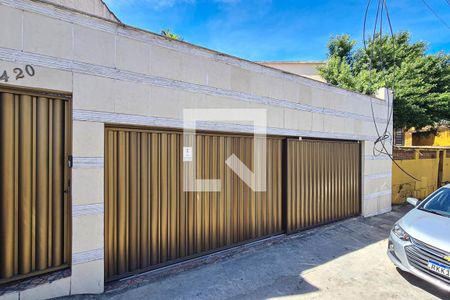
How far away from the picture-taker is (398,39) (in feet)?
38.5

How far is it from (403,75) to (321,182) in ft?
25.5

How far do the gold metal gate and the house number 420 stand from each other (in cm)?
15

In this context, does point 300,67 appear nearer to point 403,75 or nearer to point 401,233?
point 403,75

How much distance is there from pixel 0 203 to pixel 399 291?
4.80 meters

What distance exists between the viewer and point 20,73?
2.62 m

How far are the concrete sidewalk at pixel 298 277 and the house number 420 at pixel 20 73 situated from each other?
259cm

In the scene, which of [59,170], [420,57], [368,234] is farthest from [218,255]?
[420,57]

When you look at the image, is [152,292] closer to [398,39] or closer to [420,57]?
[420,57]

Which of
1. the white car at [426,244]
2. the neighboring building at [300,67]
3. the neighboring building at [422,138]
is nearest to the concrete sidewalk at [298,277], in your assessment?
the white car at [426,244]

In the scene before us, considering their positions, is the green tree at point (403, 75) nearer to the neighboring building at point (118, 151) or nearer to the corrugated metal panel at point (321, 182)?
the corrugated metal panel at point (321, 182)

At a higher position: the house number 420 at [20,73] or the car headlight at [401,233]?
the house number 420 at [20,73]

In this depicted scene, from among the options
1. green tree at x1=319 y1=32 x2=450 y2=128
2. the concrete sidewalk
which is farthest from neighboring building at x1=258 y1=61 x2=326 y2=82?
the concrete sidewalk

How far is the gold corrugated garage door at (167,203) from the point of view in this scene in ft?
11.0

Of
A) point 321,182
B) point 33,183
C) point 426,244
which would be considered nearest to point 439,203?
point 426,244
